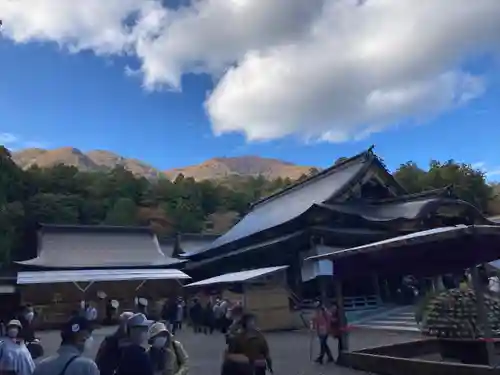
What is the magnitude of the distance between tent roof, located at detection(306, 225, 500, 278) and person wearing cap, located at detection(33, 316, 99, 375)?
5.56 m

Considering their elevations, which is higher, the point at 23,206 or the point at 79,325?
the point at 23,206

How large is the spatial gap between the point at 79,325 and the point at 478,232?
5807 millimetres

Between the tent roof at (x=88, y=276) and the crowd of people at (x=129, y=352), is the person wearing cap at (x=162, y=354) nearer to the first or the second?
the crowd of people at (x=129, y=352)

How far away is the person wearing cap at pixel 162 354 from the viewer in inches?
185

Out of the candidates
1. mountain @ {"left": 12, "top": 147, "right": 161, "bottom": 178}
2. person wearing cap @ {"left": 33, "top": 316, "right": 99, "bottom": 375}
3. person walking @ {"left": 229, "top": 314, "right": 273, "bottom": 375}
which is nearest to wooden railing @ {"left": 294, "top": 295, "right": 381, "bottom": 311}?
person walking @ {"left": 229, "top": 314, "right": 273, "bottom": 375}

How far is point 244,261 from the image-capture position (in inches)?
1028

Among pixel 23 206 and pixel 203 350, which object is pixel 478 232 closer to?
pixel 203 350

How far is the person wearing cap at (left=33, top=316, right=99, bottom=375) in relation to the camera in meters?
3.27

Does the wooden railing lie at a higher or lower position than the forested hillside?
lower

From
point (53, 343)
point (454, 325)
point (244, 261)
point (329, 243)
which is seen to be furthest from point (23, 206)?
point (454, 325)

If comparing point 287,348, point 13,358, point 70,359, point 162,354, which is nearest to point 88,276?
point 287,348

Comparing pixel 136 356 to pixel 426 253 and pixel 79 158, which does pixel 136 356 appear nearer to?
pixel 426 253

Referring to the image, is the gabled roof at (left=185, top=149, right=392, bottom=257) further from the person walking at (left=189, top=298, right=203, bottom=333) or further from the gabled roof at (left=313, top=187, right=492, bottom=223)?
the person walking at (left=189, top=298, right=203, bottom=333)

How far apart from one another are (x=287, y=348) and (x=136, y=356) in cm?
979
